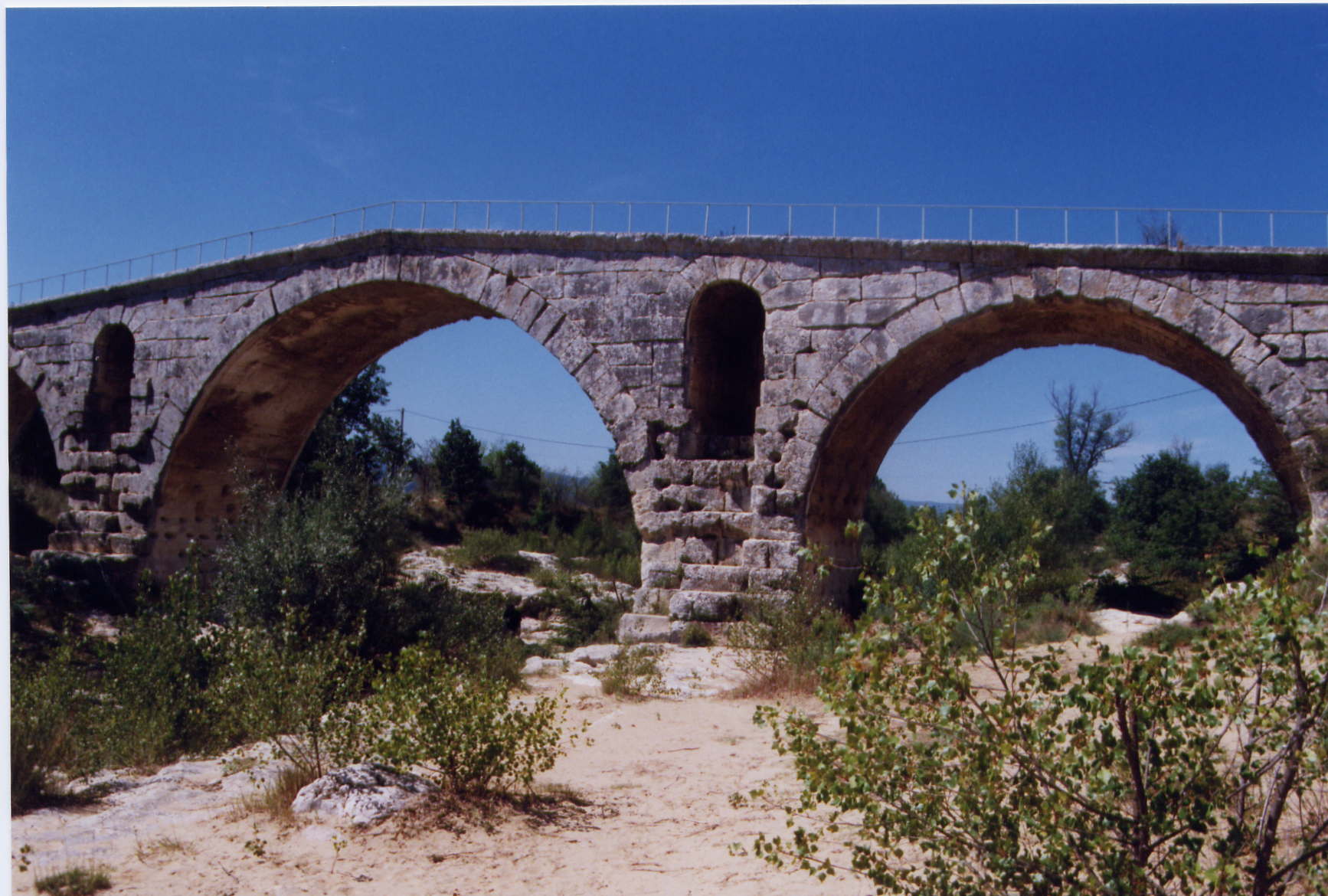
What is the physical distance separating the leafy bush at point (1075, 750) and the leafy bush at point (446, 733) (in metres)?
1.90

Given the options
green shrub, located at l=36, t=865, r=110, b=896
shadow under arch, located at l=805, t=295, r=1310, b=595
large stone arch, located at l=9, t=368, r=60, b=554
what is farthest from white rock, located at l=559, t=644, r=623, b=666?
large stone arch, located at l=9, t=368, r=60, b=554

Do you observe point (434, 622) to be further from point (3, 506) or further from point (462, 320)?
point (3, 506)

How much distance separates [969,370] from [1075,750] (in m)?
8.18

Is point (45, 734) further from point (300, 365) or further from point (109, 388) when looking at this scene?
point (109, 388)

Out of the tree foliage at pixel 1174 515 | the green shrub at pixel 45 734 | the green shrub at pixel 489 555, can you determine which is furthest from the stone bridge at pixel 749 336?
the tree foliage at pixel 1174 515

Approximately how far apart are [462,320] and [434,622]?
4.80m

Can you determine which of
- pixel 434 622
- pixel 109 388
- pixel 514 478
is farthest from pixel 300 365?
pixel 514 478

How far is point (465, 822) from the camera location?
4227mm

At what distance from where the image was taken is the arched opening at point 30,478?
17.2m

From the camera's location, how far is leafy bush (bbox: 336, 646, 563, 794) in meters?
4.48

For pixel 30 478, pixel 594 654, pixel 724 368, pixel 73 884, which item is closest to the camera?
pixel 73 884

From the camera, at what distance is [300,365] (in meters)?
13.7

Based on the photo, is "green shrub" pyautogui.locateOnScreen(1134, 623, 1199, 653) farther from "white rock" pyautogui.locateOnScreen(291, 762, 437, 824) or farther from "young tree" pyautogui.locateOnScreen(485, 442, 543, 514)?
"young tree" pyautogui.locateOnScreen(485, 442, 543, 514)

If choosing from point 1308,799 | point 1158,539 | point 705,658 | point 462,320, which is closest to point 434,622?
point 705,658
